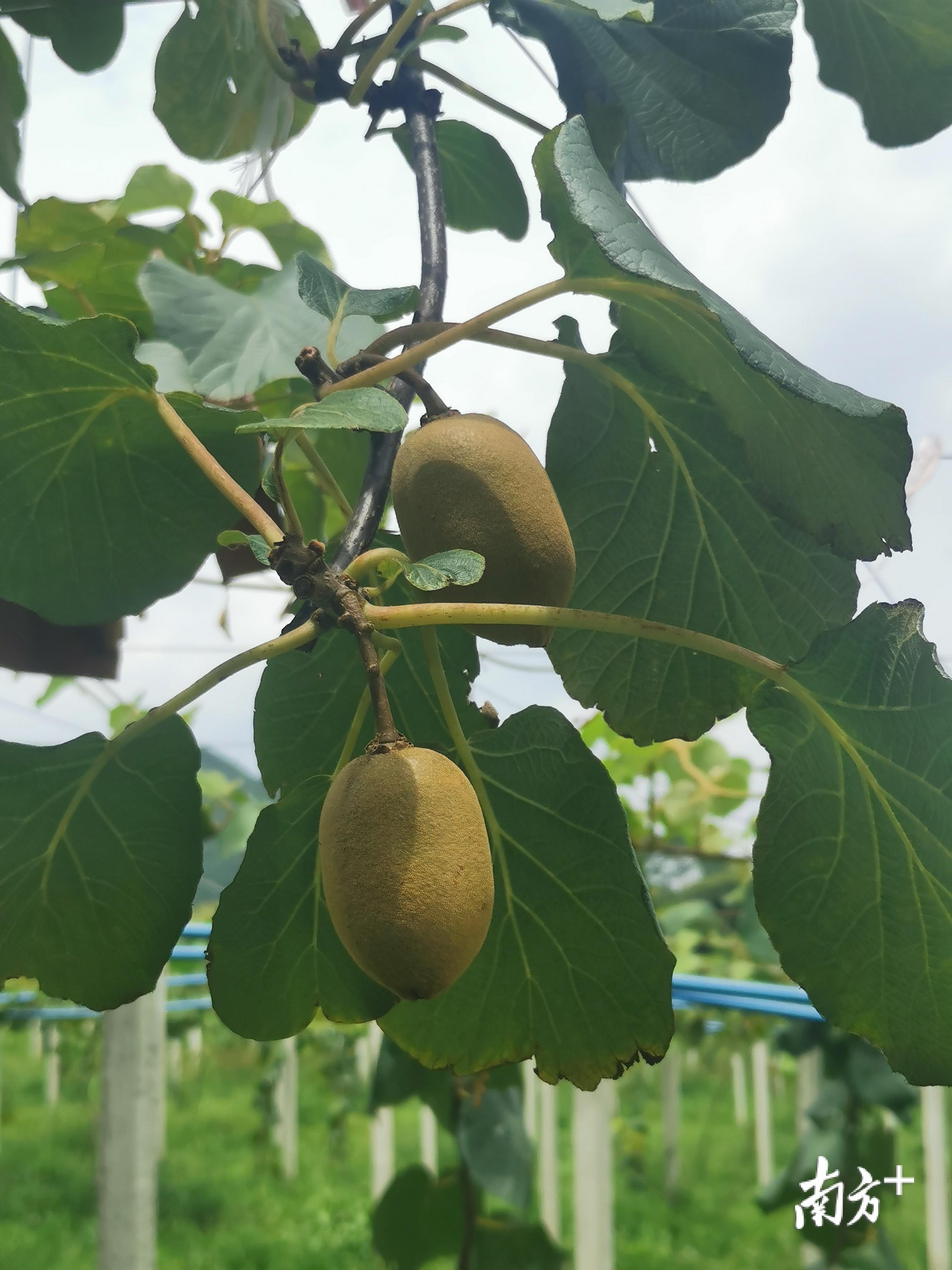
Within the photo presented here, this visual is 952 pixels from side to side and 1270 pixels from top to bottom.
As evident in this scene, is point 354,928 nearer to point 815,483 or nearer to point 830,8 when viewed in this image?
Answer: point 815,483

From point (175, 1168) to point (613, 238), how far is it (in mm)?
4359

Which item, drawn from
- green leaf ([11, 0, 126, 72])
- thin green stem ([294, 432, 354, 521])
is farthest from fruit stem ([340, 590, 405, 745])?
green leaf ([11, 0, 126, 72])

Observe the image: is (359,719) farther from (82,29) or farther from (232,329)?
(82,29)

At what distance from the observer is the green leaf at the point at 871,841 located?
452 millimetres

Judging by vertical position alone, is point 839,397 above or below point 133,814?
above

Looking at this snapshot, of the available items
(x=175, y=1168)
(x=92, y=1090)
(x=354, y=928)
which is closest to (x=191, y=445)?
(x=354, y=928)

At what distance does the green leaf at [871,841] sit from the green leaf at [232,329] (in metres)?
0.28

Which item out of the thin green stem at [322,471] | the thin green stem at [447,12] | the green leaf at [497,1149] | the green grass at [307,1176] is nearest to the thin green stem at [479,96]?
the thin green stem at [447,12]

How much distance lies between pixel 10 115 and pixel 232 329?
283 millimetres

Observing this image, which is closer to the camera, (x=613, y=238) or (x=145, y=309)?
(x=613, y=238)

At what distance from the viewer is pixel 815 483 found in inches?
17.6

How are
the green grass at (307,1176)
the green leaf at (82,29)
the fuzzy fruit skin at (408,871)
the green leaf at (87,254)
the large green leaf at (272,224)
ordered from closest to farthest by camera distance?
the fuzzy fruit skin at (408,871)
the green leaf at (82,29)
the green leaf at (87,254)
the large green leaf at (272,224)
the green grass at (307,1176)

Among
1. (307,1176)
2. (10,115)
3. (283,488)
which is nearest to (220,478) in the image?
(283,488)

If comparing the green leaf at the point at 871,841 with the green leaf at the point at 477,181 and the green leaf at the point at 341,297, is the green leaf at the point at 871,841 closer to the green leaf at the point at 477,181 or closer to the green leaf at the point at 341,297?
the green leaf at the point at 341,297
